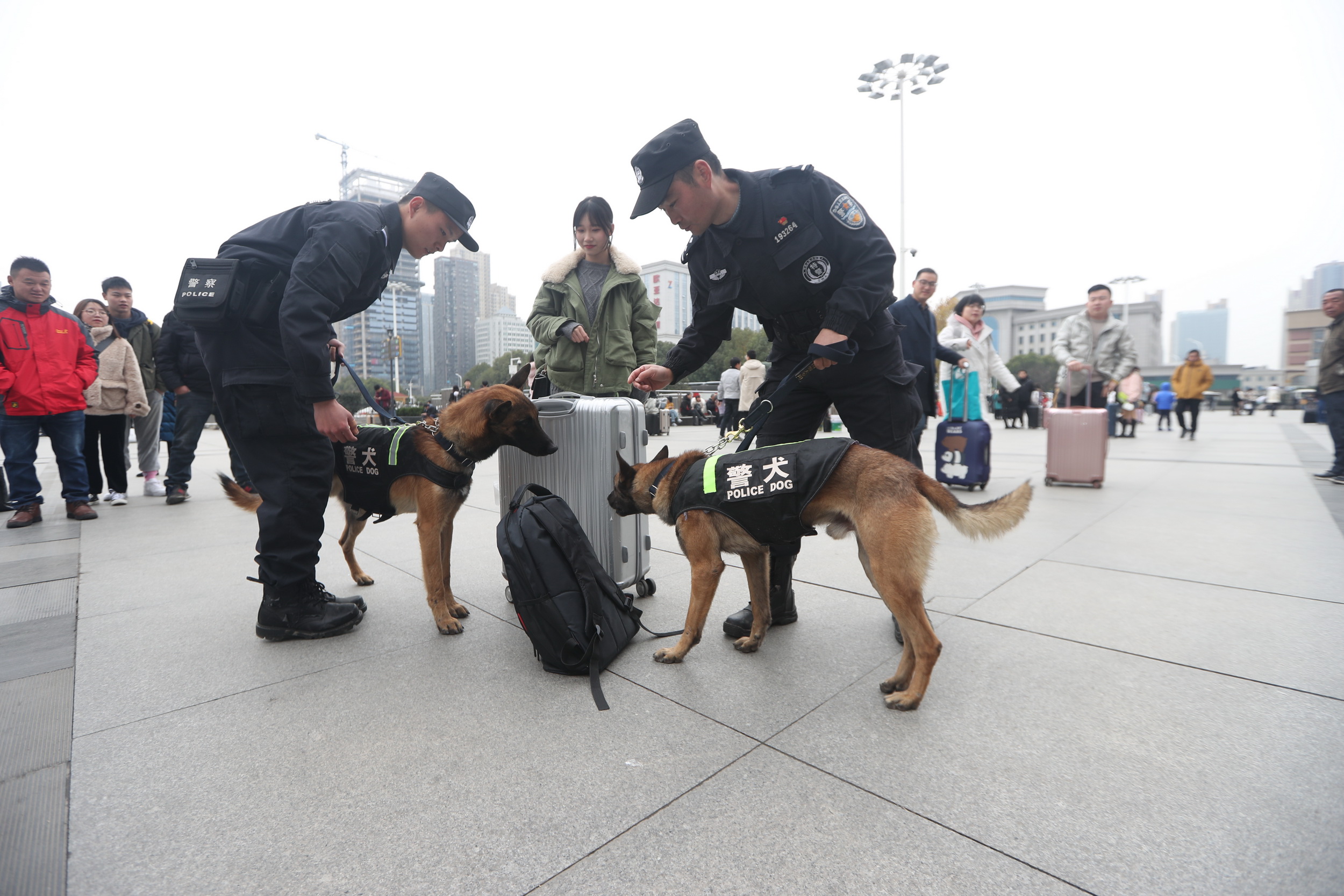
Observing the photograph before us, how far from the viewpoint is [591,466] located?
2980 mm

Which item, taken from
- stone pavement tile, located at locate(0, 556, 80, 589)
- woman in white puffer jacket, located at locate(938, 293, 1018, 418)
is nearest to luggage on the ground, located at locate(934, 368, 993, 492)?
woman in white puffer jacket, located at locate(938, 293, 1018, 418)

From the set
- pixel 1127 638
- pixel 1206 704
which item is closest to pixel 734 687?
pixel 1206 704

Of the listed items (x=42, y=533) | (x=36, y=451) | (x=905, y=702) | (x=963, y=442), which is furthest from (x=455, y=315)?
(x=905, y=702)

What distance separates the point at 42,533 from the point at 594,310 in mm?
4929

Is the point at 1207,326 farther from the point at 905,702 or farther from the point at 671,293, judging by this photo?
the point at 905,702

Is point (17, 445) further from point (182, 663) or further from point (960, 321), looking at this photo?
point (960, 321)

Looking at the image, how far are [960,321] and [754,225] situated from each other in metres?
5.19

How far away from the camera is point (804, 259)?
2.49m

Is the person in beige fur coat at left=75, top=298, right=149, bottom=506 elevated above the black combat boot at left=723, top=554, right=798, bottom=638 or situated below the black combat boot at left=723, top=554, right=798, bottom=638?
above

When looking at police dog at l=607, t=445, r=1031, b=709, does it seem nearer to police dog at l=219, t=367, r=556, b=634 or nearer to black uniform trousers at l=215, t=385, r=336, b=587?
police dog at l=219, t=367, r=556, b=634

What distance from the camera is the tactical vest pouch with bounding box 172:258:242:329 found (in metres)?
2.38

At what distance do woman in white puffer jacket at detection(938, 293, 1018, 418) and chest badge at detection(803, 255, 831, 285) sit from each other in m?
4.62

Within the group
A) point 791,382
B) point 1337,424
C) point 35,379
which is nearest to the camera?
point 791,382

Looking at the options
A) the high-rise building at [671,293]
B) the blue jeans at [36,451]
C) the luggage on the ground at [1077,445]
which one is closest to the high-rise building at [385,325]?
the high-rise building at [671,293]
